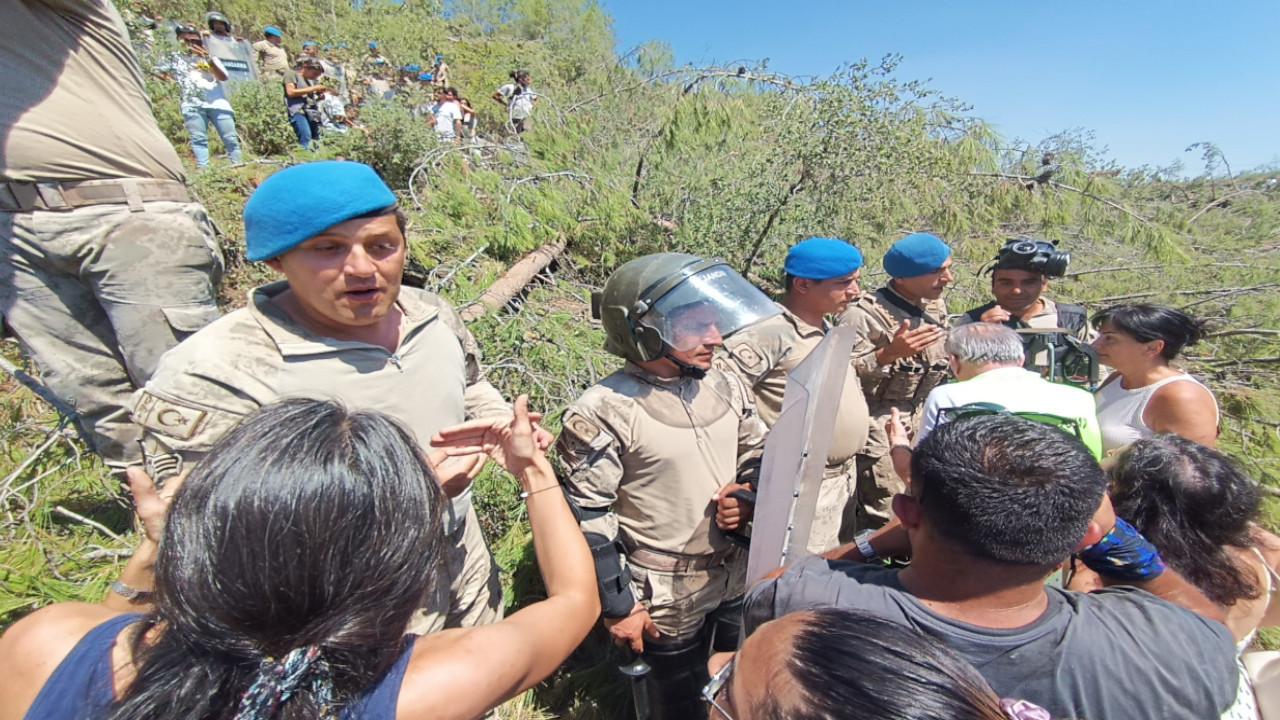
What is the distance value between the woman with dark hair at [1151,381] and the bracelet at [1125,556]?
39.5 inches

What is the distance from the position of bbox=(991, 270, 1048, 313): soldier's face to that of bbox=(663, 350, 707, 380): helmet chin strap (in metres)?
2.34

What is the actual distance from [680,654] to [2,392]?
459cm

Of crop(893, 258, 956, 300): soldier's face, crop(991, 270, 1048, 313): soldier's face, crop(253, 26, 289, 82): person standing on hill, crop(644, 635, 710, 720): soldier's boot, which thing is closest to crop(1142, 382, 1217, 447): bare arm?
crop(991, 270, 1048, 313): soldier's face

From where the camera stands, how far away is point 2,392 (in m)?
3.62

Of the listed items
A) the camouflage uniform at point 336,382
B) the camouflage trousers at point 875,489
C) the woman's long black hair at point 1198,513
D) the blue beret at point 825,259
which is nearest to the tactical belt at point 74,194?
the camouflage uniform at point 336,382

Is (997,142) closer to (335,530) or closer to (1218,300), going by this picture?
(1218,300)

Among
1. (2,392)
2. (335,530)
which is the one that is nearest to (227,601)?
(335,530)

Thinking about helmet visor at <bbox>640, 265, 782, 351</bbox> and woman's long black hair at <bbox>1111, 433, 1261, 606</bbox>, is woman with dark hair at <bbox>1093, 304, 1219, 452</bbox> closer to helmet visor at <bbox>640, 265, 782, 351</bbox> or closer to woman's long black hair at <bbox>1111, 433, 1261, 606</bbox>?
woman's long black hair at <bbox>1111, 433, 1261, 606</bbox>

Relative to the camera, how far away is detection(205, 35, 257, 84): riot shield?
6.99 m

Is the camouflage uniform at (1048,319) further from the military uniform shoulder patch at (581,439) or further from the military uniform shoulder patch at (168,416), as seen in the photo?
the military uniform shoulder patch at (168,416)

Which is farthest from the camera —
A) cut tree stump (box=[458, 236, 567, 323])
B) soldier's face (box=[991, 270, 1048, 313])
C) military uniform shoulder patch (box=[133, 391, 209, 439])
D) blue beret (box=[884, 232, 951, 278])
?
cut tree stump (box=[458, 236, 567, 323])

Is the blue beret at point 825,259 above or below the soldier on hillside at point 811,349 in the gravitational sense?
above

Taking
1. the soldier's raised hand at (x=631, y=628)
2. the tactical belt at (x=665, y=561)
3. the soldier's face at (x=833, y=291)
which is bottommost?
the soldier's raised hand at (x=631, y=628)

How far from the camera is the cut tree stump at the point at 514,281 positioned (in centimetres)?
375
